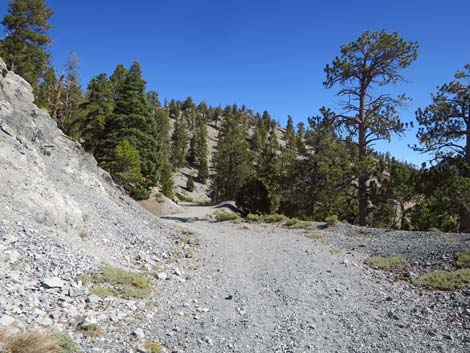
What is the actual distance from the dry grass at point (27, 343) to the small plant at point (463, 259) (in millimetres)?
9656

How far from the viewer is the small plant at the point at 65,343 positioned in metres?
3.85

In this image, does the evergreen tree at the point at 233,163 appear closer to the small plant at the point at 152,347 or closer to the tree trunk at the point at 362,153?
the tree trunk at the point at 362,153

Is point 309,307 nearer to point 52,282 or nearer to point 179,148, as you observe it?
point 52,282

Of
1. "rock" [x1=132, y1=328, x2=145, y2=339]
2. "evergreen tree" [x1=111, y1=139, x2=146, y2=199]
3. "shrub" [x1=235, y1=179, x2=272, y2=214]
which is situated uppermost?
"evergreen tree" [x1=111, y1=139, x2=146, y2=199]

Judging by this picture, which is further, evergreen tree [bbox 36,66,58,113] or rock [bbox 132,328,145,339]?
evergreen tree [bbox 36,66,58,113]

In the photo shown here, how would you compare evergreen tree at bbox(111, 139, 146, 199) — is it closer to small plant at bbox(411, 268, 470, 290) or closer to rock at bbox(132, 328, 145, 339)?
rock at bbox(132, 328, 145, 339)

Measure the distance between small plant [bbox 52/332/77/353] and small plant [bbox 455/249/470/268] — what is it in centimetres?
947

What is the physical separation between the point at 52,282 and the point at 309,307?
5.25 m

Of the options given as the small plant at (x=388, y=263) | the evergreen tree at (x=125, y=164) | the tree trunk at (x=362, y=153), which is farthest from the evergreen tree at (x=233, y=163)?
the small plant at (x=388, y=263)

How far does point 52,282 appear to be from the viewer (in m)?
5.34

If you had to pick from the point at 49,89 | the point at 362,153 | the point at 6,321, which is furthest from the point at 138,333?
the point at 49,89

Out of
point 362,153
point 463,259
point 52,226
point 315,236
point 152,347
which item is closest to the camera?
point 152,347

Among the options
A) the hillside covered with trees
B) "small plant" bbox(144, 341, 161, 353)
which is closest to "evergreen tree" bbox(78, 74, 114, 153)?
the hillside covered with trees

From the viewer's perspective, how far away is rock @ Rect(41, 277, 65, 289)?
5.25 meters
